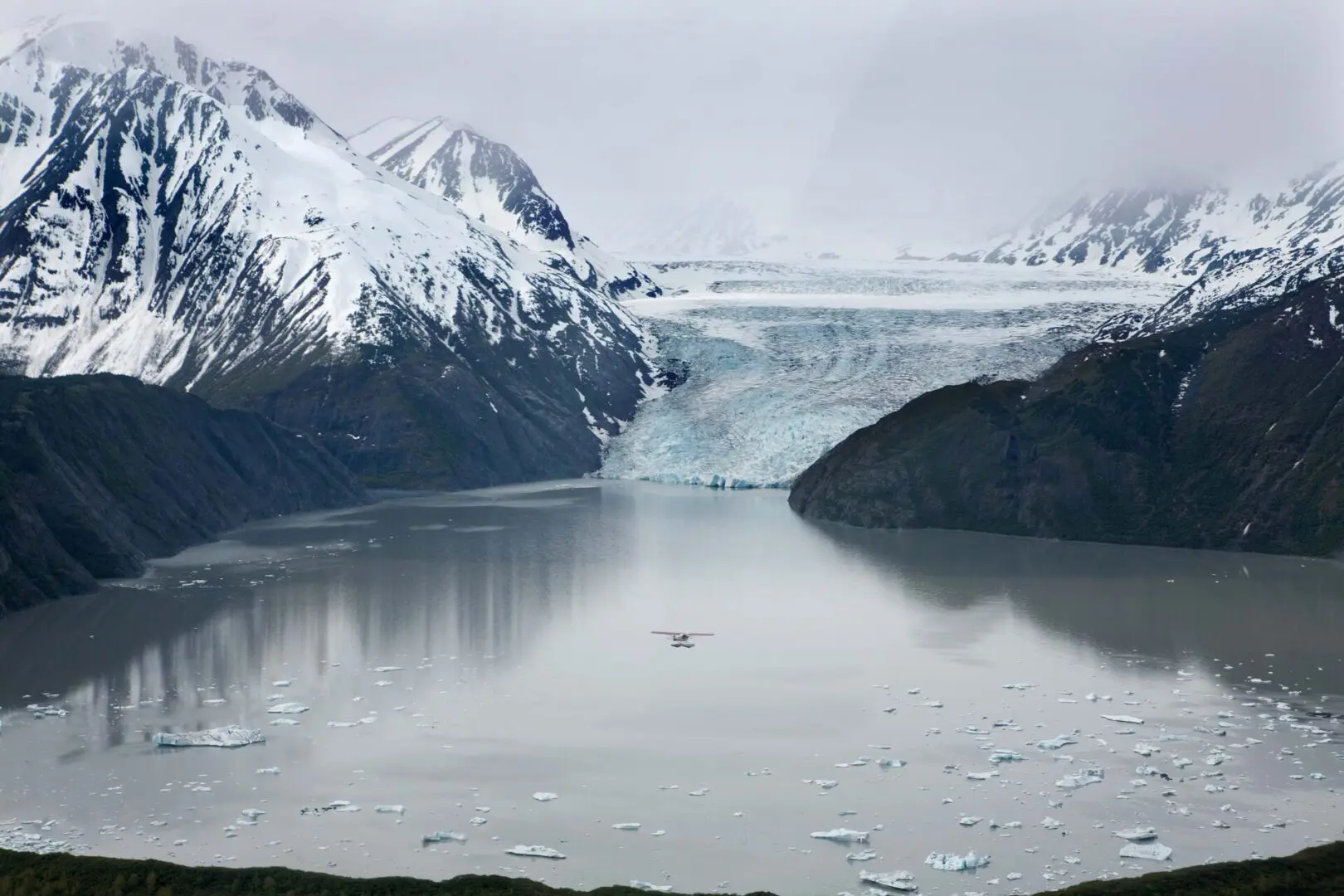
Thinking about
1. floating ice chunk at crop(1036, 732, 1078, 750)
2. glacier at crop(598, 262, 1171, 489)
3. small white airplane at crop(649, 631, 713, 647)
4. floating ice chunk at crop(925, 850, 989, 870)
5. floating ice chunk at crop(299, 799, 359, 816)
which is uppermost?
glacier at crop(598, 262, 1171, 489)

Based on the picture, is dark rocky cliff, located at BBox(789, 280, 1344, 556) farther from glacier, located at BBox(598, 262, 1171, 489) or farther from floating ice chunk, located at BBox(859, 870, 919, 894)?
floating ice chunk, located at BBox(859, 870, 919, 894)

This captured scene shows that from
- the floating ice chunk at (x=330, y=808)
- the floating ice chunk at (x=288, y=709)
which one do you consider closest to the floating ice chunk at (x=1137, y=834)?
the floating ice chunk at (x=330, y=808)

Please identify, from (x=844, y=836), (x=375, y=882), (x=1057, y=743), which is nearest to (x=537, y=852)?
(x=375, y=882)

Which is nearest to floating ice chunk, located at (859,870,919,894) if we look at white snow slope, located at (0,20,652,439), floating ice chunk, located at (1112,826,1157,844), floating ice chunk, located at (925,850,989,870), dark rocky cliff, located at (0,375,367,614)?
floating ice chunk, located at (925,850,989,870)

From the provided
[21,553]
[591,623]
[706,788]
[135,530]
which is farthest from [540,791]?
[135,530]

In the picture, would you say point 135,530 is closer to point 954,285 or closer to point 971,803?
point 971,803

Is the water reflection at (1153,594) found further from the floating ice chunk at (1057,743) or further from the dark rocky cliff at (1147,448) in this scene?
the floating ice chunk at (1057,743)
